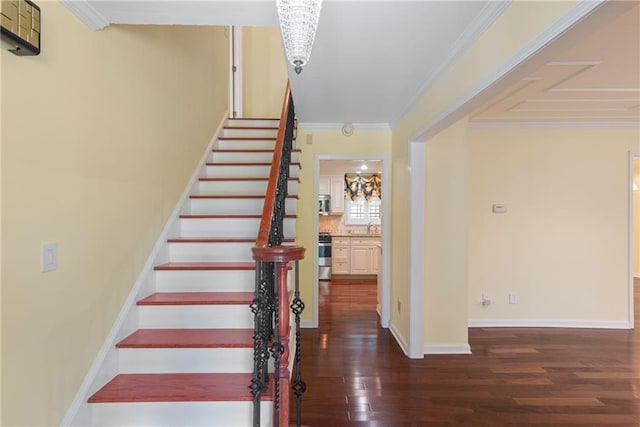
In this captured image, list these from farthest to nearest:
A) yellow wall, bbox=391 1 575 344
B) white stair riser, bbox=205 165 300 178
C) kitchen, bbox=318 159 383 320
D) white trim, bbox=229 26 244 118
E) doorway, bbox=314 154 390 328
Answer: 1. kitchen, bbox=318 159 383 320
2. doorway, bbox=314 154 390 328
3. white trim, bbox=229 26 244 118
4. white stair riser, bbox=205 165 300 178
5. yellow wall, bbox=391 1 575 344

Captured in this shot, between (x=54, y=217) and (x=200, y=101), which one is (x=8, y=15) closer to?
(x=54, y=217)

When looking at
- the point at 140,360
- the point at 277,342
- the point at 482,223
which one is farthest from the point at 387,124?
the point at 140,360

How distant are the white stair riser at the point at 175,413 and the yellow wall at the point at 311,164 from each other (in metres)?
2.30

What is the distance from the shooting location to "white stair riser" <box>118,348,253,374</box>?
194 cm

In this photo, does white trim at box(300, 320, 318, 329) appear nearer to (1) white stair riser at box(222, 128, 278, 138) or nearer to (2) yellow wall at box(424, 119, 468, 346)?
(2) yellow wall at box(424, 119, 468, 346)

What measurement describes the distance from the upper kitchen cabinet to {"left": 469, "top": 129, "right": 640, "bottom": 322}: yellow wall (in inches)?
147

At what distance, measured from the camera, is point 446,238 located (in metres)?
3.32

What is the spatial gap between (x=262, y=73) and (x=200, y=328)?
14.6 ft

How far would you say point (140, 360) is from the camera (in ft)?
6.39

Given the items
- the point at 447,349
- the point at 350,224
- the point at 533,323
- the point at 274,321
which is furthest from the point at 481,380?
the point at 350,224

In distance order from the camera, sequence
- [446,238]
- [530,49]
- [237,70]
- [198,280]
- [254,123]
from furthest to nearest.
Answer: [237,70], [254,123], [446,238], [198,280], [530,49]

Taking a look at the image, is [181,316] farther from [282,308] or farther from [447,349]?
[447,349]

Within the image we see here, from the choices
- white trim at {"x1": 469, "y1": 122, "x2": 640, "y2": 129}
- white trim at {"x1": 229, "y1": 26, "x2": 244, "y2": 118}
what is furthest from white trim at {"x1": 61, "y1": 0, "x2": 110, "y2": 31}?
white trim at {"x1": 469, "y1": 122, "x2": 640, "y2": 129}

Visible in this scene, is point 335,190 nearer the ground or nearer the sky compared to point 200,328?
nearer the sky
